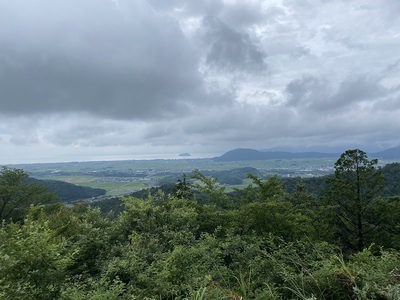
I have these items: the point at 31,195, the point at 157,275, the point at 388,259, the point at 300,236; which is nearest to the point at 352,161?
the point at 300,236

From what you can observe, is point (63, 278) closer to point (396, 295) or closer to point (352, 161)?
point (396, 295)

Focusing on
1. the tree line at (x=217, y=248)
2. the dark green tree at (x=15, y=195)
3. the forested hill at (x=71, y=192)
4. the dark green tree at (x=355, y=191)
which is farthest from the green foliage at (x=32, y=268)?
the forested hill at (x=71, y=192)

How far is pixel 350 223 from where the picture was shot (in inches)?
701

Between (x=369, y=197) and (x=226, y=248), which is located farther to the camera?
(x=369, y=197)

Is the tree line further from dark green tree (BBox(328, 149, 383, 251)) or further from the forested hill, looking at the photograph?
the forested hill

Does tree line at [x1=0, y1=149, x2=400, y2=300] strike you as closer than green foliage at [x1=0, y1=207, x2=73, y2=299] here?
Yes

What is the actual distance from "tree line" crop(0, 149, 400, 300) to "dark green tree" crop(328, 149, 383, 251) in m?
0.06

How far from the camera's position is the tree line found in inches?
162

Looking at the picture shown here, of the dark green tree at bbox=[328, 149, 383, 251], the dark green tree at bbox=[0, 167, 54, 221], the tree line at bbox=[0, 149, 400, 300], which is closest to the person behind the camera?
the tree line at bbox=[0, 149, 400, 300]

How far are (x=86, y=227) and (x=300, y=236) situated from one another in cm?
924

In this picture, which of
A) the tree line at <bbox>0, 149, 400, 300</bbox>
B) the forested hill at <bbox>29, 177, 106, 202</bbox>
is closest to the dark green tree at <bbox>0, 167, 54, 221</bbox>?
the tree line at <bbox>0, 149, 400, 300</bbox>

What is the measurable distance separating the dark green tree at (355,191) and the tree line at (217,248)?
0.20ft

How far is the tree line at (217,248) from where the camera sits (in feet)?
13.5

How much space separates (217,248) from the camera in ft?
26.3
